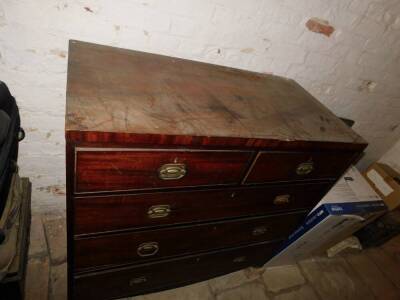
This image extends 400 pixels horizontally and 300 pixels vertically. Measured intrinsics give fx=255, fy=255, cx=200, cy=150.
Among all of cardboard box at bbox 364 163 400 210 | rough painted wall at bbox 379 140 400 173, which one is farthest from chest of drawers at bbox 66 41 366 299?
rough painted wall at bbox 379 140 400 173

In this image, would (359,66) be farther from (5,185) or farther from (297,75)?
(5,185)

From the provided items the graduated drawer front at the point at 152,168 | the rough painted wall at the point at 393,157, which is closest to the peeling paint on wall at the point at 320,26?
the graduated drawer front at the point at 152,168

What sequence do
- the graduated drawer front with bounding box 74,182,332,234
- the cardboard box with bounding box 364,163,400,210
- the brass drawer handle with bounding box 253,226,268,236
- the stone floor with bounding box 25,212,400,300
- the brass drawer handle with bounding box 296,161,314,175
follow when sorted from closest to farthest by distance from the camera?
1. the graduated drawer front with bounding box 74,182,332,234
2. the brass drawer handle with bounding box 296,161,314,175
3. the brass drawer handle with bounding box 253,226,268,236
4. the stone floor with bounding box 25,212,400,300
5. the cardboard box with bounding box 364,163,400,210

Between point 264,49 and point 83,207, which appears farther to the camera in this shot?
point 264,49

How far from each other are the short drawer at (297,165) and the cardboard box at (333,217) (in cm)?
39

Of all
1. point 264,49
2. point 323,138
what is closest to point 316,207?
point 323,138

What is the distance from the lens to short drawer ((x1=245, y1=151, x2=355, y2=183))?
1001mm

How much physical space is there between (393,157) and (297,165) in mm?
2299

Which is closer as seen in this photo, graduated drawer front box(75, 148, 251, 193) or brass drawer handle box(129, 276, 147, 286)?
graduated drawer front box(75, 148, 251, 193)

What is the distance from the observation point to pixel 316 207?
5.17 ft

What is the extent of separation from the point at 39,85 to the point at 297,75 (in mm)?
1486

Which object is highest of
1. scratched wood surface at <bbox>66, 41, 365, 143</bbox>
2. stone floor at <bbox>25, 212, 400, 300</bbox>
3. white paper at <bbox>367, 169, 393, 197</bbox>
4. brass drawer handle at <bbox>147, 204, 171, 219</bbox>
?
scratched wood surface at <bbox>66, 41, 365, 143</bbox>

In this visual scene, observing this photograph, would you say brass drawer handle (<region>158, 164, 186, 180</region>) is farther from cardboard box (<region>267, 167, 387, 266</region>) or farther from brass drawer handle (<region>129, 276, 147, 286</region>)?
cardboard box (<region>267, 167, 387, 266</region>)

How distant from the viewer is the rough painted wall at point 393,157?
2668 millimetres
